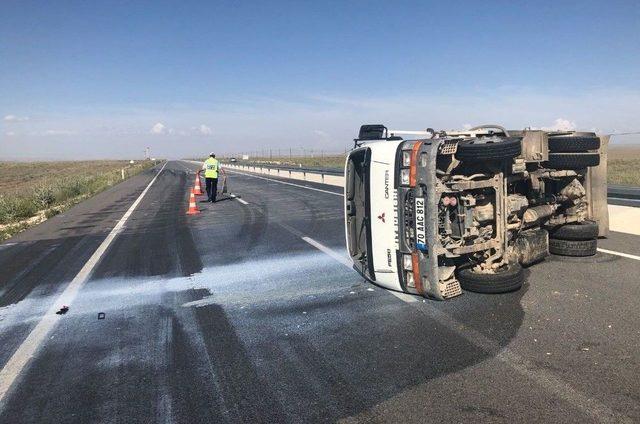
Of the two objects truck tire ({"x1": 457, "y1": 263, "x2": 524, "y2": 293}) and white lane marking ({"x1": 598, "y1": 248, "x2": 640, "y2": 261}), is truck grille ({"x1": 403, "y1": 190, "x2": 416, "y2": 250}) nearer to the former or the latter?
truck tire ({"x1": 457, "y1": 263, "x2": 524, "y2": 293})

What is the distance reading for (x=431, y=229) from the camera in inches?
192

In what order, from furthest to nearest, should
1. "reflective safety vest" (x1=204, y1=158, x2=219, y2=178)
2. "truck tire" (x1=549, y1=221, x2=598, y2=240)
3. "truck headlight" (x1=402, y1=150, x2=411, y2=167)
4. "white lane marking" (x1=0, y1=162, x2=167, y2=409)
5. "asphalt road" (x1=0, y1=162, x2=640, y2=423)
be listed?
"reflective safety vest" (x1=204, y1=158, x2=219, y2=178), "truck tire" (x1=549, y1=221, x2=598, y2=240), "truck headlight" (x1=402, y1=150, x2=411, y2=167), "white lane marking" (x1=0, y1=162, x2=167, y2=409), "asphalt road" (x1=0, y1=162, x2=640, y2=423)

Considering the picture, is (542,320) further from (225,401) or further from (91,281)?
(91,281)

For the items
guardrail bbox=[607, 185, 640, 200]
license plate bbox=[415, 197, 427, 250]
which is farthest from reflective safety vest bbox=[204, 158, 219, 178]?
license plate bbox=[415, 197, 427, 250]

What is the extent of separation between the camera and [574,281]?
5941 millimetres

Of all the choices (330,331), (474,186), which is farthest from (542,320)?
(330,331)

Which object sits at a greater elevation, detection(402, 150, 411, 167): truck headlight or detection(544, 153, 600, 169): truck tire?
detection(402, 150, 411, 167): truck headlight

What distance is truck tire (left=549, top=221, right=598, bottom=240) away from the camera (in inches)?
272

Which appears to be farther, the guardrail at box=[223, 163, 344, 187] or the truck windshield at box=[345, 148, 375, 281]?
the guardrail at box=[223, 163, 344, 187]

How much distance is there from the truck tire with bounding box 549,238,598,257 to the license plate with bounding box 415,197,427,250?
332 centimetres

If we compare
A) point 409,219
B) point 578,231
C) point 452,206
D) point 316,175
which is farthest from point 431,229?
point 316,175

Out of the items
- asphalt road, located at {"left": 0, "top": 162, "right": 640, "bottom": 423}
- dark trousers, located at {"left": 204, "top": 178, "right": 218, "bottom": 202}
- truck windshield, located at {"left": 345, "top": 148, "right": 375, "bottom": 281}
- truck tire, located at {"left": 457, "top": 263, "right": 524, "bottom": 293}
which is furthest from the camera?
dark trousers, located at {"left": 204, "top": 178, "right": 218, "bottom": 202}

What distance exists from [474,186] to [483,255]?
2.83 feet

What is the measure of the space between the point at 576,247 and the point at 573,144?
1571 millimetres
